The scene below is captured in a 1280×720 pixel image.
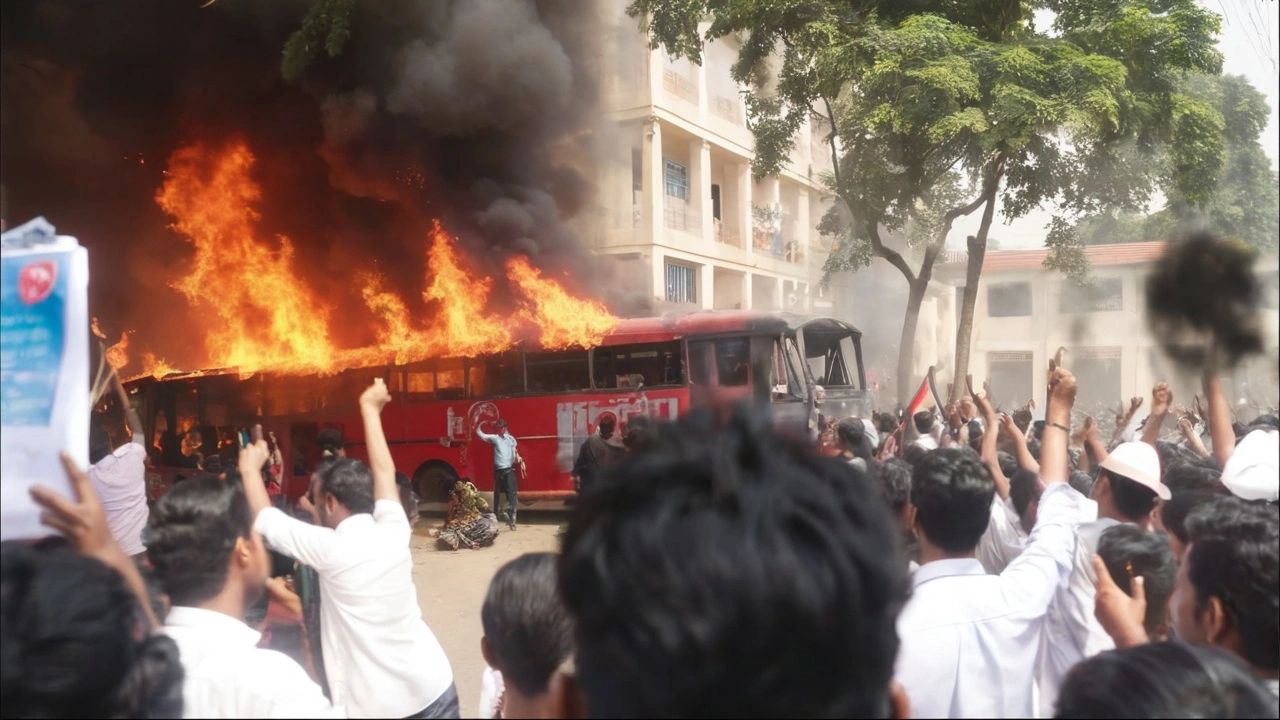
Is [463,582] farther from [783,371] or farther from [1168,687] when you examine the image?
[1168,687]

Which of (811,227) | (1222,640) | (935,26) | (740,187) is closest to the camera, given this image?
(1222,640)

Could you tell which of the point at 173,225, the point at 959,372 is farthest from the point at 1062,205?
the point at 173,225

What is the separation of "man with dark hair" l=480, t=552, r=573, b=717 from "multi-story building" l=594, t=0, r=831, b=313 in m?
13.4

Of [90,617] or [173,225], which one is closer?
[90,617]

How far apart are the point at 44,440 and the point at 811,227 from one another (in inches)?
780

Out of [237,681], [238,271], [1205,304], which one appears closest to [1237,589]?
[237,681]

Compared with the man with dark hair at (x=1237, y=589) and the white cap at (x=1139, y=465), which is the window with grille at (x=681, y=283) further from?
the man with dark hair at (x=1237, y=589)

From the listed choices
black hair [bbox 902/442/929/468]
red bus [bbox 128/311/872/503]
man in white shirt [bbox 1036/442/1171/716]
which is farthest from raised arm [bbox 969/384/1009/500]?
red bus [bbox 128/311/872/503]

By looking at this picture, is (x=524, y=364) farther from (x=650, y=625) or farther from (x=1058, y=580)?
(x=650, y=625)

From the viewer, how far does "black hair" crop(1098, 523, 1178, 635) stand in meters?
2.32

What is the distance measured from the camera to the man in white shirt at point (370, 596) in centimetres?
246

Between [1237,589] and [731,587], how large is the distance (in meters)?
1.48

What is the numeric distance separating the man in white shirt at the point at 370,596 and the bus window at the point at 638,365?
8.58 metres

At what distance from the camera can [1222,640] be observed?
1764 millimetres
